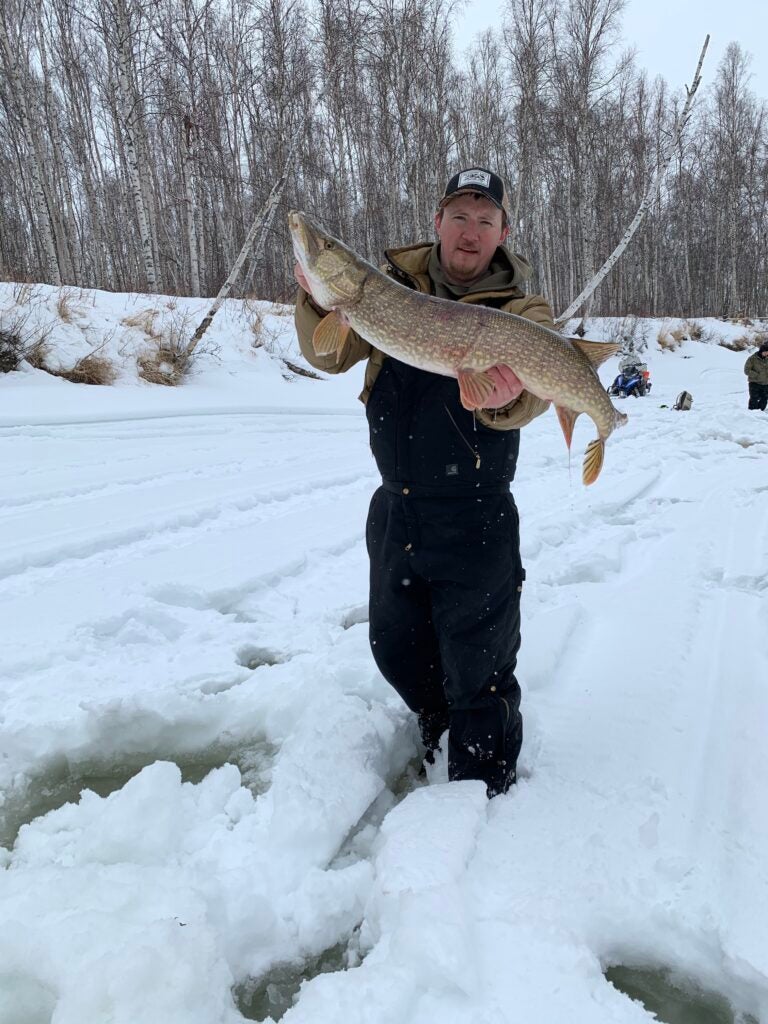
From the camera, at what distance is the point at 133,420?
7.95m

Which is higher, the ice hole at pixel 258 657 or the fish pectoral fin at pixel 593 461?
the fish pectoral fin at pixel 593 461

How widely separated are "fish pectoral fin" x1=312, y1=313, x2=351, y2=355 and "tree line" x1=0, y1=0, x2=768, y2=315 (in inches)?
438

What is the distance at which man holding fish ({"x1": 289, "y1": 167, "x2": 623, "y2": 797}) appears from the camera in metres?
1.88

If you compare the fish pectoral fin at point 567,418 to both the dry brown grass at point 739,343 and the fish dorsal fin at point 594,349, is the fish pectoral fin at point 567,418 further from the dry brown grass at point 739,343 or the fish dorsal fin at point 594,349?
the dry brown grass at point 739,343

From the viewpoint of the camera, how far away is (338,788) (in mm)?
2008

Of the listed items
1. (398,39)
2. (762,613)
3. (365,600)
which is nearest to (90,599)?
(365,600)

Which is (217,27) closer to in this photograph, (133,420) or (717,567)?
(133,420)

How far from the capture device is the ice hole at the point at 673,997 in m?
1.47

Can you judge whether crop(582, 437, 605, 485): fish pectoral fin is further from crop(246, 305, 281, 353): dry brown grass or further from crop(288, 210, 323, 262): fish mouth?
crop(246, 305, 281, 353): dry brown grass

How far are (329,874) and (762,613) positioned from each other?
2744mm

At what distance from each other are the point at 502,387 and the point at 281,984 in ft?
5.39

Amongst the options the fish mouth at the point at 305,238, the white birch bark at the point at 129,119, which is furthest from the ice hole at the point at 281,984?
the white birch bark at the point at 129,119

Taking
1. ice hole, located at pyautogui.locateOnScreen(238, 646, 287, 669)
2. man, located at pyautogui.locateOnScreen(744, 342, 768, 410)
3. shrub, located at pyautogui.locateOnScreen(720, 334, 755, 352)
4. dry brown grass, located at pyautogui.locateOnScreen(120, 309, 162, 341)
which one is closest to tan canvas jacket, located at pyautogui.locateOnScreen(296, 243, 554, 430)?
ice hole, located at pyautogui.locateOnScreen(238, 646, 287, 669)

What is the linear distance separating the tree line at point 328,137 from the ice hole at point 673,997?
12062 millimetres
